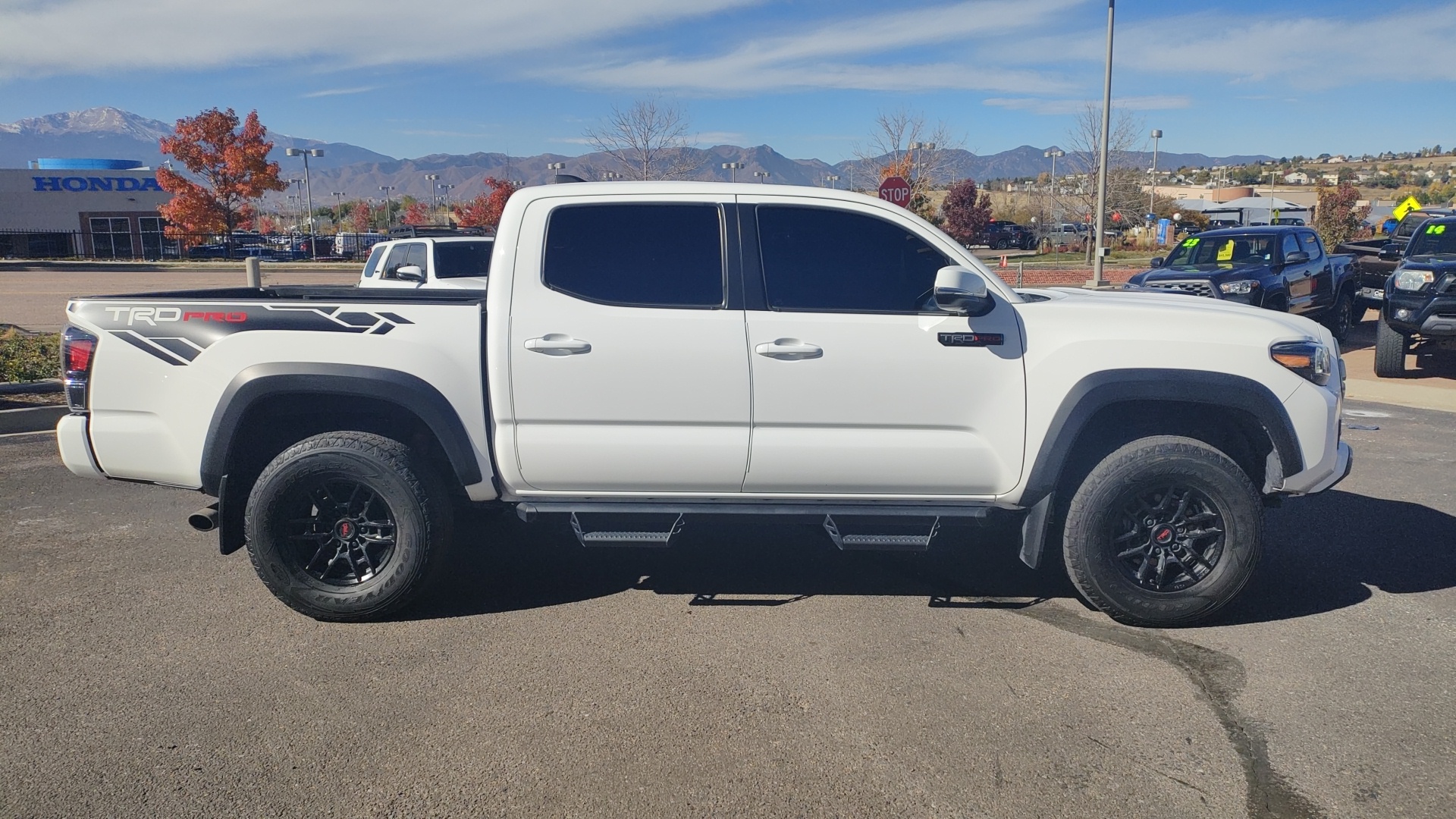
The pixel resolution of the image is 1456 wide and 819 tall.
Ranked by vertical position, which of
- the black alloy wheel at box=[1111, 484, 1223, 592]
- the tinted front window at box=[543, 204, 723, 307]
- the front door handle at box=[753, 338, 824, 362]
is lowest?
the black alloy wheel at box=[1111, 484, 1223, 592]

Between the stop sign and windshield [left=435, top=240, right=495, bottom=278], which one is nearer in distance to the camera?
windshield [left=435, top=240, right=495, bottom=278]

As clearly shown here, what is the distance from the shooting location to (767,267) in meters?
4.62

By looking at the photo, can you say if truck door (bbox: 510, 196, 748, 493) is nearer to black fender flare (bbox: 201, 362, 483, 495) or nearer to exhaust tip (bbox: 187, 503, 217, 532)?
black fender flare (bbox: 201, 362, 483, 495)

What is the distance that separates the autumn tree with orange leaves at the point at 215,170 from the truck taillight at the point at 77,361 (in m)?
47.9

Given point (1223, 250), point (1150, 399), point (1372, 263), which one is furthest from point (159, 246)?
point (1150, 399)

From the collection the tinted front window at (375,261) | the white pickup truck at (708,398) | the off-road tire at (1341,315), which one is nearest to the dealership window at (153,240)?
the tinted front window at (375,261)

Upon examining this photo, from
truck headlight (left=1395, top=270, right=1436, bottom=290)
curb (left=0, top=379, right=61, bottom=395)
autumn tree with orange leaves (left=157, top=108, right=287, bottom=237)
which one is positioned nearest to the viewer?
curb (left=0, top=379, right=61, bottom=395)

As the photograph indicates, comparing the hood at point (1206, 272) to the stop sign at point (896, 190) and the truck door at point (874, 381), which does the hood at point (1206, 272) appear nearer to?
the stop sign at point (896, 190)

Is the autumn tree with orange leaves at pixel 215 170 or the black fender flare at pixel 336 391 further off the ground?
the autumn tree with orange leaves at pixel 215 170

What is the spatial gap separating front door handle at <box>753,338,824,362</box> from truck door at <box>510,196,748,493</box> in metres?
0.10

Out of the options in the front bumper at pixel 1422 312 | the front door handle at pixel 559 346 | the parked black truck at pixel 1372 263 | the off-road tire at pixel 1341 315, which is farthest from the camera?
the parked black truck at pixel 1372 263

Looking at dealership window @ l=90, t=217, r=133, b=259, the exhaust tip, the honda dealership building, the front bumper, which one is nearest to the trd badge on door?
the exhaust tip

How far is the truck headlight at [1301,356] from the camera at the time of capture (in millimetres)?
4539

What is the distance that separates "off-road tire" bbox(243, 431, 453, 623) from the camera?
4.53 meters
